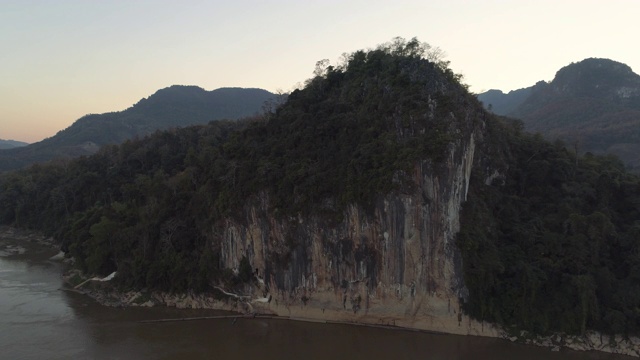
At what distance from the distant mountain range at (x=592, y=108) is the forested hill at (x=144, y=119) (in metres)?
48.1

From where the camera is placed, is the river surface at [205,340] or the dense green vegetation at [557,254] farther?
the dense green vegetation at [557,254]

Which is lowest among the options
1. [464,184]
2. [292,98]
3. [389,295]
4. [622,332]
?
[622,332]

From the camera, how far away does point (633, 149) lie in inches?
1742

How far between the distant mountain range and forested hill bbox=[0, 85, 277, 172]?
48.1m

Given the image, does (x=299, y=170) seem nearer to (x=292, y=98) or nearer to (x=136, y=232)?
(x=292, y=98)

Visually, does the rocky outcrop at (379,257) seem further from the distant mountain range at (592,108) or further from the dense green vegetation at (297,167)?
the distant mountain range at (592,108)

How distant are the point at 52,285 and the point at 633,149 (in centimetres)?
5449

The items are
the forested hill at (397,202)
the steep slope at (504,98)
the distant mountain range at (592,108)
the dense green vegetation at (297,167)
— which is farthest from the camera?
the steep slope at (504,98)

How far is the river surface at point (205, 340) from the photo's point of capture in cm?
1850

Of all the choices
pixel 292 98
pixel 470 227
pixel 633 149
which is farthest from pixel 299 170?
pixel 633 149

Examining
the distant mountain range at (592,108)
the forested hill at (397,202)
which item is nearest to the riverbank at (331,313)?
the forested hill at (397,202)

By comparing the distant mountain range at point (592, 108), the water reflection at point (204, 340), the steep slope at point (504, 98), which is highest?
the steep slope at point (504, 98)

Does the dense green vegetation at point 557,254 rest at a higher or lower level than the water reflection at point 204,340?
higher

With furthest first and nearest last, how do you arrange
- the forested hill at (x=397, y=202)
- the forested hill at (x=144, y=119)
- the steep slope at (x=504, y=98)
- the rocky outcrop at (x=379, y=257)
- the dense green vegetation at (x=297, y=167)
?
the steep slope at (x=504, y=98) → the forested hill at (x=144, y=119) → the dense green vegetation at (x=297, y=167) → the rocky outcrop at (x=379, y=257) → the forested hill at (x=397, y=202)
